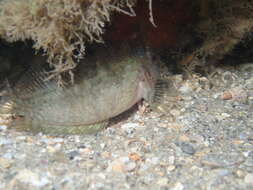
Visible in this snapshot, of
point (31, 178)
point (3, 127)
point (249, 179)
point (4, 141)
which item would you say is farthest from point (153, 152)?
point (3, 127)

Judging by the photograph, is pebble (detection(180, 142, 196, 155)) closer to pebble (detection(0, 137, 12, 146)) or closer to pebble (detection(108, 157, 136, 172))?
pebble (detection(108, 157, 136, 172))

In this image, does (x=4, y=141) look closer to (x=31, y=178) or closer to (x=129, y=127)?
(x=31, y=178)

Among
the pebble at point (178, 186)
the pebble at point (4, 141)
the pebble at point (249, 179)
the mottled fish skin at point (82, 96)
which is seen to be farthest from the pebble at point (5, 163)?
the pebble at point (249, 179)

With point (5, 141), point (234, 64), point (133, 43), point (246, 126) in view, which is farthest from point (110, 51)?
point (234, 64)

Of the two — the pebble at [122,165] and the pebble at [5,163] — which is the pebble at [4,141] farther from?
the pebble at [122,165]

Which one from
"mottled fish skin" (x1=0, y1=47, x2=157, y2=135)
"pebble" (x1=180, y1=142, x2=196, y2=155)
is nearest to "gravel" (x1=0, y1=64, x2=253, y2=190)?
"pebble" (x1=180, y1=142, x2=196, y2=155)
